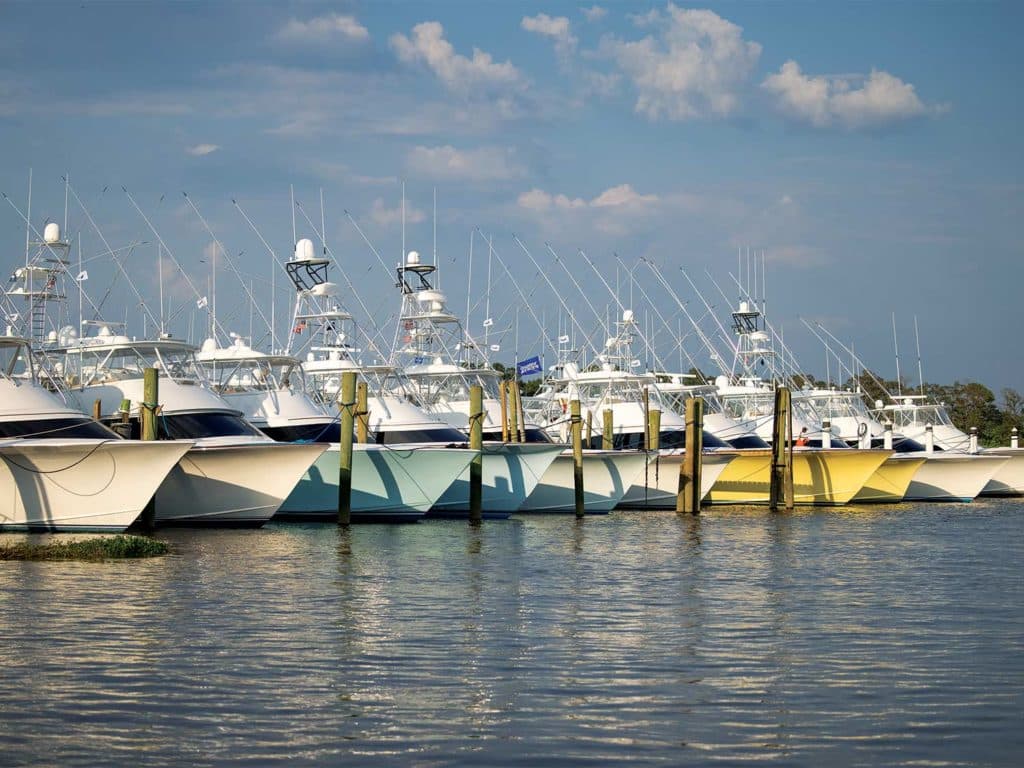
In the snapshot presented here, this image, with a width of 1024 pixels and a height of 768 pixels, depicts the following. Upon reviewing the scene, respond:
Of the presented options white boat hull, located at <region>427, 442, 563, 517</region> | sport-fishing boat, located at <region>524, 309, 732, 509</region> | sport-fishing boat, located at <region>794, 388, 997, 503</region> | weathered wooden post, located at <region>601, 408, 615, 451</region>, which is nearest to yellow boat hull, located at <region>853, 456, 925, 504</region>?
sport-fishing boat, located at <region>794, 388, 997, 503</region>

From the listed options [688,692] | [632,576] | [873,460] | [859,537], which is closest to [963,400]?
[873,460]

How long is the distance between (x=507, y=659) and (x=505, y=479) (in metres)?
24.4

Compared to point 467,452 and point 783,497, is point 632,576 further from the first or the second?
point 783,497

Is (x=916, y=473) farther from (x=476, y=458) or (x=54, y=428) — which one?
(x=54, y=428)

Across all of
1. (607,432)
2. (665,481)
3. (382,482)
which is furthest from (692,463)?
(382,482)

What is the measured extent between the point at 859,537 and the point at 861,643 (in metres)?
17.2

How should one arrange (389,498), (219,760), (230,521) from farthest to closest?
(389,498), (230,521), (219,760)

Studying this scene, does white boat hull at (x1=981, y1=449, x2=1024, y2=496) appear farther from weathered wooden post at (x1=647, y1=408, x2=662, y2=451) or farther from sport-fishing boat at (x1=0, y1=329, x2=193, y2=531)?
sport-fishing boat at (x1=0, y1=329, x2=193, y2=531)

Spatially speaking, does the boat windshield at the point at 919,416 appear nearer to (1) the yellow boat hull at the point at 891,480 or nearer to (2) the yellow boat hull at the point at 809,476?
(1) the yellow boat hull at the point at 891,480

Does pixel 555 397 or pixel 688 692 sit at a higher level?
pixel 555 397

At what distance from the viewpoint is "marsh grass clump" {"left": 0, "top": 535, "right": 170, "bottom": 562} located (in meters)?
23.1

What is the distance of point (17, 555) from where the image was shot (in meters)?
23.0

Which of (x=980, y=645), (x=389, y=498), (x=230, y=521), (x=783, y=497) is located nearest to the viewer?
(x=980, y=645)

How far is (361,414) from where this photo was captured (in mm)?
33844
